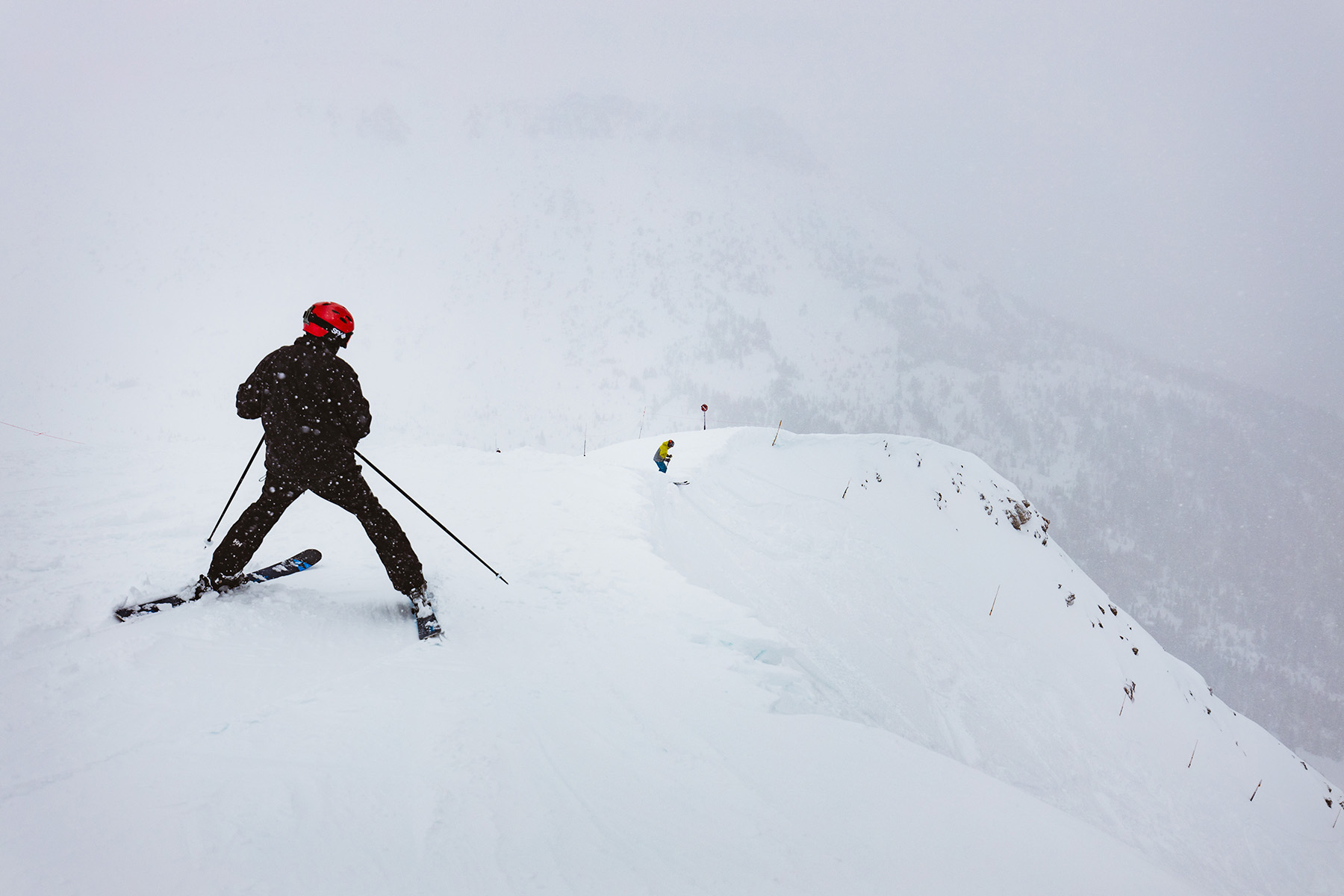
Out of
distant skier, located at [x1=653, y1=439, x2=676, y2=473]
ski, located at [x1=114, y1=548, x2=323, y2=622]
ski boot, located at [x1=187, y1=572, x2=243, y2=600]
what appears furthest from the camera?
distant skier, located at [x1=653, y1=439, x2=676, y2=473]

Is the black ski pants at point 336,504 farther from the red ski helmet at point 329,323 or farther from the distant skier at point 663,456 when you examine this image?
the distant skier at point 663,456

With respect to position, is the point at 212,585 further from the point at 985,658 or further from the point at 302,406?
the point at 985,658

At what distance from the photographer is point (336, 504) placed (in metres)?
4.04

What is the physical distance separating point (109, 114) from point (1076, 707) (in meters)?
146

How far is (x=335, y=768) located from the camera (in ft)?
7.96

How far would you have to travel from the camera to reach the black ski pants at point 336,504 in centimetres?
401

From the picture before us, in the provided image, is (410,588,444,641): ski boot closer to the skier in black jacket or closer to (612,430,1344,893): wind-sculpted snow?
the skier in black jacket

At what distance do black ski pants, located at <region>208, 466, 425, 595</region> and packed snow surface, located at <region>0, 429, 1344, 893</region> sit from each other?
0.35m

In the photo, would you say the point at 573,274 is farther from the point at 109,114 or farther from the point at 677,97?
the point at 677,97

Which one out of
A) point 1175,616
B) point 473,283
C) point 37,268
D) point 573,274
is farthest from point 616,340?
point 1175,616

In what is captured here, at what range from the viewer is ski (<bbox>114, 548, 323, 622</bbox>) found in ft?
12.1

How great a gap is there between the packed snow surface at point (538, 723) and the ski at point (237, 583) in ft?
0.56

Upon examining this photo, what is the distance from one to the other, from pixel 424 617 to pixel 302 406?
6.06 ft

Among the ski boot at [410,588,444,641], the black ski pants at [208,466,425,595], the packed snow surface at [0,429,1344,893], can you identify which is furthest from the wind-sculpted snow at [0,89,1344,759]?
the ski boot at [410,588,444,641]
